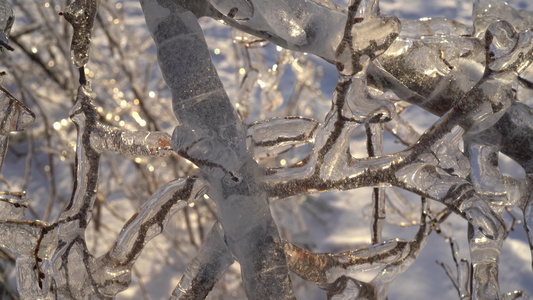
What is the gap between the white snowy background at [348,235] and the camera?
1.82m

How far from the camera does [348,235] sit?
2088 millimetres

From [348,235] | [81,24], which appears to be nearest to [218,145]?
[81,24]

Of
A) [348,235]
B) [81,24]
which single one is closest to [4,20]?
[81,24]

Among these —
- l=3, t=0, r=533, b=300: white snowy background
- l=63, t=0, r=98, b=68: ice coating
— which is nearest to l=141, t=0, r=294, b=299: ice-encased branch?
l=63, t=0, r=98, b=68: ice coating

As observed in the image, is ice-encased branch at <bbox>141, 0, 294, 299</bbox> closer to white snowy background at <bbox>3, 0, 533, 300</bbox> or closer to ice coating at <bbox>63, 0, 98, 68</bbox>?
ice coating at <bbox>63, 0, 98, 68</bbox>

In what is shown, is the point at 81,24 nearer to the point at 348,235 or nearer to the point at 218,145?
the point at 218,145

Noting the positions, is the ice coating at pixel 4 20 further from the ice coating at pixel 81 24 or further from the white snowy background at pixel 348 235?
the white snowy background at pixel 348 235

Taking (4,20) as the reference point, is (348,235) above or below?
above

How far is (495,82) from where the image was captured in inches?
19.7

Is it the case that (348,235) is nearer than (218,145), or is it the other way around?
(218,145)

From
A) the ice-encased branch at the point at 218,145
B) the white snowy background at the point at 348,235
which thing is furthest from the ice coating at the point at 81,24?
the white snowy background at the point at 348,235

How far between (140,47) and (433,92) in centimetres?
182

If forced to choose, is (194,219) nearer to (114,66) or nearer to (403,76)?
(114,66)

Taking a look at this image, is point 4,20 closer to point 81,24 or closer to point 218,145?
point 81,24
